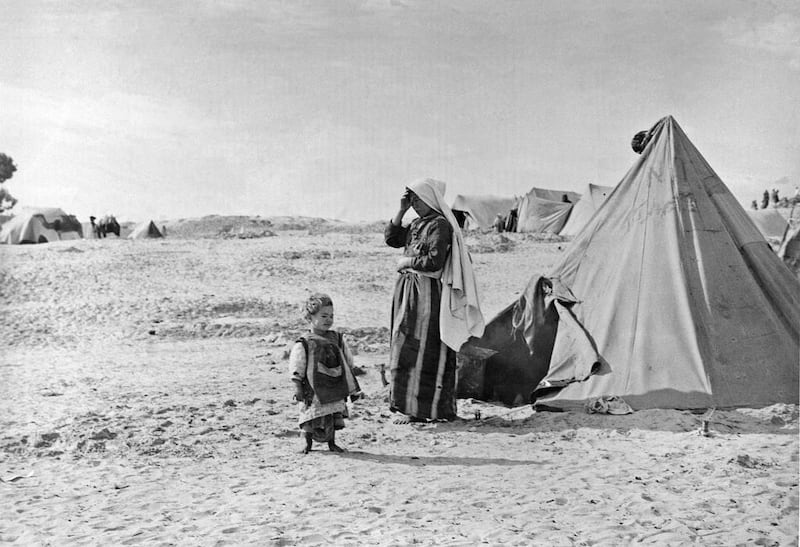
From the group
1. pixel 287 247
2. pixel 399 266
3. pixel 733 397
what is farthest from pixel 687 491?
pixel 287 247

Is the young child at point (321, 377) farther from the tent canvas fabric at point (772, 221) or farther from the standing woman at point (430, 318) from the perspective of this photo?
the tent canvas fabric at point (772, 221)

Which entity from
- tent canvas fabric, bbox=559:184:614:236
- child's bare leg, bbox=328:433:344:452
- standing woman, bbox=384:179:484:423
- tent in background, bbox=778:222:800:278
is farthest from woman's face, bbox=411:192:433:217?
tent canvas fabric, bbox=559:184:614:236

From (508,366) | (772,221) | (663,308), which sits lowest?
(508,366)

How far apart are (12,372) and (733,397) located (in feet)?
20.8

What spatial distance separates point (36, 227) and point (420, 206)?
73.6 ft

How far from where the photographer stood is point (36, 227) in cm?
2480

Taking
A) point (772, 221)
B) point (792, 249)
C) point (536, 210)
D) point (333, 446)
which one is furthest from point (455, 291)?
point (772, 221)

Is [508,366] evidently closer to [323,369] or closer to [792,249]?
[323,369]

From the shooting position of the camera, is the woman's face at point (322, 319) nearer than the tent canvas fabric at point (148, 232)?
Yes

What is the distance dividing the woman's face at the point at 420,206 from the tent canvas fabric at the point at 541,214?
2066 cm

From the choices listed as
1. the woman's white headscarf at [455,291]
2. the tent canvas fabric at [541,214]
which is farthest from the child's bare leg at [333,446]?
the tent canvas fabric at [541,214]

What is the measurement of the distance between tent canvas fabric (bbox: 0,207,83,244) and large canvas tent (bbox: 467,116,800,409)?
72.1 ft

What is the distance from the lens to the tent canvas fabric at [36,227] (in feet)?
80.8

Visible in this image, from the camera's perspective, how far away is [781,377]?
5344mm
